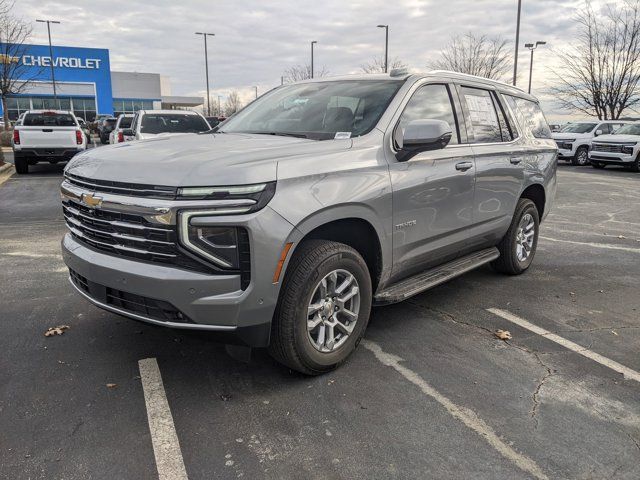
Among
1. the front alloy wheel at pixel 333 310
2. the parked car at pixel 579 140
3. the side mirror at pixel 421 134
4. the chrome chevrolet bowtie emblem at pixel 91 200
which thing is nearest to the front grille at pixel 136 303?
the chrome chevrolet bowtie emblem at pixel 91 200

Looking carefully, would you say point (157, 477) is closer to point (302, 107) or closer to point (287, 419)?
point (287, 419)

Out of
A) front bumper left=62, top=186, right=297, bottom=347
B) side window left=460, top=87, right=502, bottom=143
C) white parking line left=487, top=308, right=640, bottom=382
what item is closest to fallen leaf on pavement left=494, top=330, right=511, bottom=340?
white parking line left=487, top=308, right=640, bottom=382

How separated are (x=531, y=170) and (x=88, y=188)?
4.29 meters

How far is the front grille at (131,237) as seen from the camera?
283cm

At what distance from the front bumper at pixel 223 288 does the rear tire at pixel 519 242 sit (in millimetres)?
3306

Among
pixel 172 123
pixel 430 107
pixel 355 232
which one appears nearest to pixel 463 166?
pixel 430 107

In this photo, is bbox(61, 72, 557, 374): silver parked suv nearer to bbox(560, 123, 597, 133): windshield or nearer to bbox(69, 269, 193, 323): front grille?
bbox(69, 269, 193, 323): front grille

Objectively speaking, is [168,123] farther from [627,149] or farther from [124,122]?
[627,149]

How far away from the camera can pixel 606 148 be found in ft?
66.3

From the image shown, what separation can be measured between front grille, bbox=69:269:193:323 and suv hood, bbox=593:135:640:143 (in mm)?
20935

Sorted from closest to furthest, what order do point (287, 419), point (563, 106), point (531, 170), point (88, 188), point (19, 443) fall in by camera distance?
point (19, 443) < point (287, 419) < point (88, 188) < point (531, 170) < point (563, 106)

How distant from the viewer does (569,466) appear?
2.59m

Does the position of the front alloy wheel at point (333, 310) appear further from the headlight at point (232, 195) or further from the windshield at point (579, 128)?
the windshield at point (579, 128)

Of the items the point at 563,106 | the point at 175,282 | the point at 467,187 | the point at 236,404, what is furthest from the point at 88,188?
the point at 563,106
